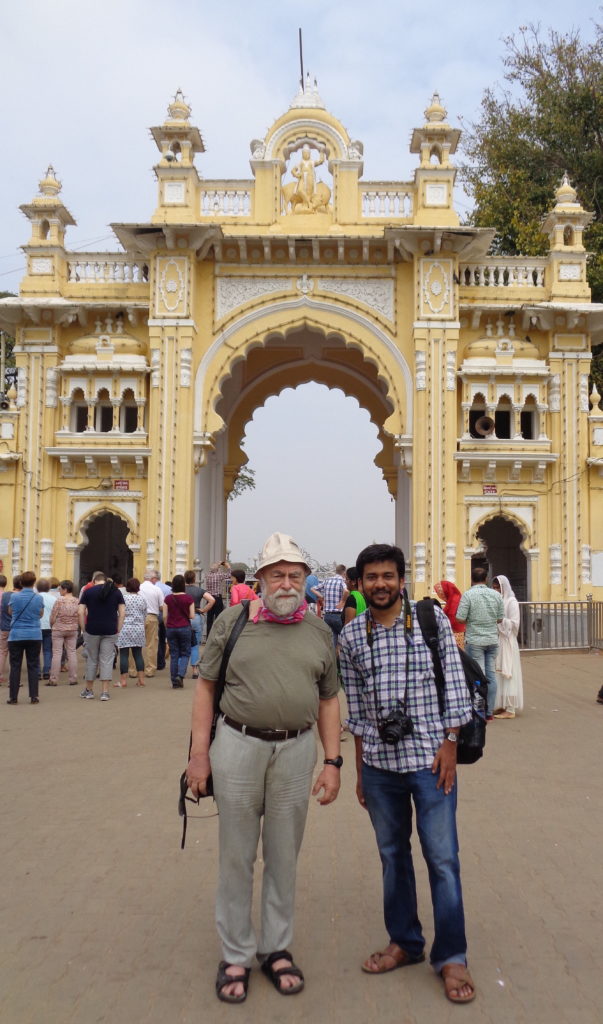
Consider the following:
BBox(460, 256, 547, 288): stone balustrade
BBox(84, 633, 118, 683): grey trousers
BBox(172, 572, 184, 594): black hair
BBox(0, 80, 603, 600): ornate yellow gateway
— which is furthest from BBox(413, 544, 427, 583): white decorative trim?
BBox(84, 633, 118, 683): grey trousers

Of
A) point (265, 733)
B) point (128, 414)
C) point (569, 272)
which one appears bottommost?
point (265, 733)

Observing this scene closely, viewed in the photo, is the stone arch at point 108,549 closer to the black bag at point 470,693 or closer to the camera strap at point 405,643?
→ the camera strap at point 405,643

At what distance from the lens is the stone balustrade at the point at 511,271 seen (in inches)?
784

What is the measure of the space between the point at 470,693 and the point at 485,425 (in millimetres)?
16317

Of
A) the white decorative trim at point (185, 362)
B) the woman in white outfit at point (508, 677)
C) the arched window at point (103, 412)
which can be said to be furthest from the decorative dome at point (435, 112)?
the woman in white outfit at point (508, 677)

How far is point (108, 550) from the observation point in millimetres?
24750

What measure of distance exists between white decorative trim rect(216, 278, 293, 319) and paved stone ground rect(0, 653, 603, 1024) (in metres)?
13.4

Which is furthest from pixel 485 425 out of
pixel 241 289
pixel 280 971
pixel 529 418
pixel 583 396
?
pixel 280 971

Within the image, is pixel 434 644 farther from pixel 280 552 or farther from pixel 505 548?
pixel 505 548

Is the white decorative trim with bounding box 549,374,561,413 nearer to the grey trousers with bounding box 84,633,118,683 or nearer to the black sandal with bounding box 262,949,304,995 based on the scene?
the grey trousers with bounding box 84,633,118,683

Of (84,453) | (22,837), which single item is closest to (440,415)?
(84,453)

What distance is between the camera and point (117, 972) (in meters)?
3.73

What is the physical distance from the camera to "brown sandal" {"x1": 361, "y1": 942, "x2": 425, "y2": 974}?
376 cm

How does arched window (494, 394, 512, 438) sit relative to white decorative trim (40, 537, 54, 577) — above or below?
above
